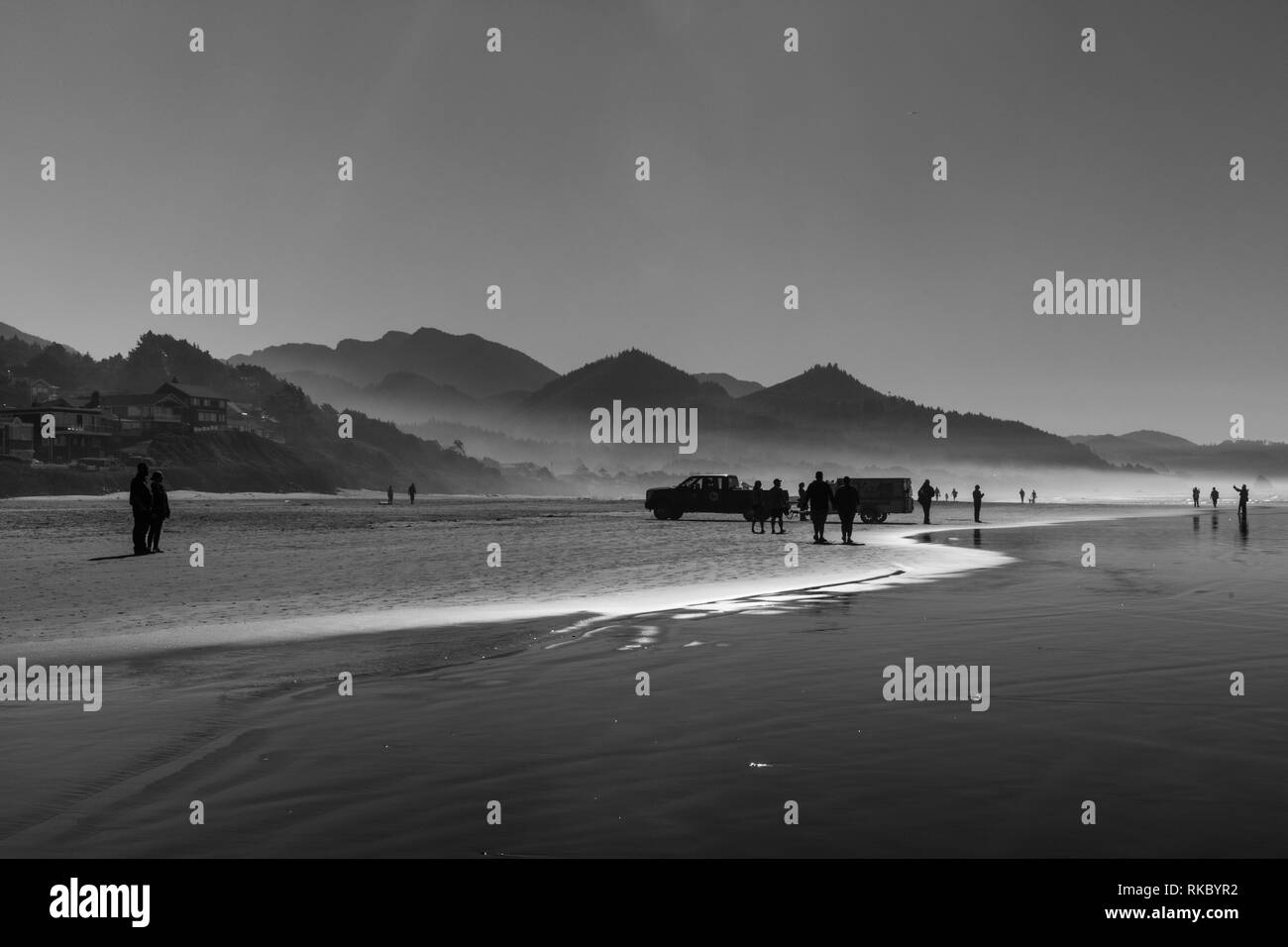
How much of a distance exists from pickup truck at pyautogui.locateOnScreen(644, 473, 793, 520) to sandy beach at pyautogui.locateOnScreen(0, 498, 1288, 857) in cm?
3174

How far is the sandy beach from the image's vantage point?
5.54 meters

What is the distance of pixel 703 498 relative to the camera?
52094mm

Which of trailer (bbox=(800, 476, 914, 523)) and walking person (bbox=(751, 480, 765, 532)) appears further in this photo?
trailer (bbox=(800, 476, 914, 523))

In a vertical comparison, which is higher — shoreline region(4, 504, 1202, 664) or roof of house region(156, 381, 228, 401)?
roof of house region(156, 381, 228, 401)

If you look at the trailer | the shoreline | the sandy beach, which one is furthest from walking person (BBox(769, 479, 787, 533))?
the sandy beach

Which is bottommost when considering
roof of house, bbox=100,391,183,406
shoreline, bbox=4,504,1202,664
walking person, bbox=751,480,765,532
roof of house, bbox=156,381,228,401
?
shoreline, bbox=4,504,1202,664

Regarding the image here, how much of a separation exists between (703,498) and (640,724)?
43898mm

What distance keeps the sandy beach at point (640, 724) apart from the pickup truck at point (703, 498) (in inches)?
1250

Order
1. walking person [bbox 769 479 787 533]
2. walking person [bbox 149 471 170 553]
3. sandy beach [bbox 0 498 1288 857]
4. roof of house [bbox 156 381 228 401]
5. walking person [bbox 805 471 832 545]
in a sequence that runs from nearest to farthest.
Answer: sandy beach [bbox 0 498 1288 857] → walking person [bbox 149 471 170 553] → walking person [bbox 805 471 832 545] → walking person [bbox 769 479 787 533] → roof of house [bbox 156 381 228 401]

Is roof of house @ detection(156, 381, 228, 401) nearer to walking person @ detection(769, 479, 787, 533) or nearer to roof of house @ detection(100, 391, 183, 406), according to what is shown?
roof of house @ detection(100, 391, 183, 406)

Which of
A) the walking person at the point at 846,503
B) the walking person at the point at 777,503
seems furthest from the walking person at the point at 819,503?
the walking person at the point at 777,503

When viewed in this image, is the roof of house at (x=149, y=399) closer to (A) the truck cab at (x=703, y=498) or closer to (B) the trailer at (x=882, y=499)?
(A) the truck cab at (x=703, y=498)

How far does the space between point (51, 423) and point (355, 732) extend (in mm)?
135976
